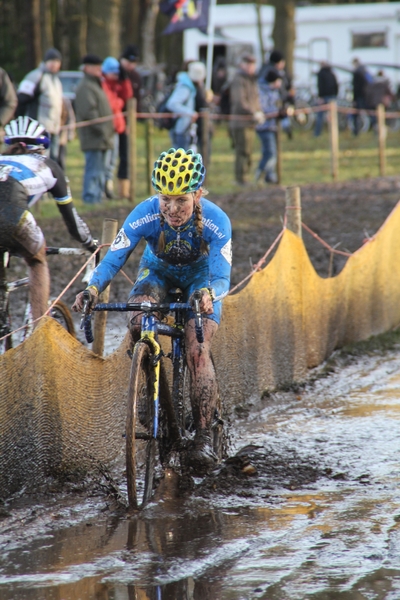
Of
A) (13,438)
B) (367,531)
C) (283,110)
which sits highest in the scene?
(283,110)

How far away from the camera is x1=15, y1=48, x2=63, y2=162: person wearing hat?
1518cm

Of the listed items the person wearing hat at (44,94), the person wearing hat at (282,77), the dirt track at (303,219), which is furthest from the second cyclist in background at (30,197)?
the person wearing hat at (282,77)

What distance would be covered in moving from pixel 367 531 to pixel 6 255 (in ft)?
10.9

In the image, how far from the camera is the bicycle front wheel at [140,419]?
17.2 feet

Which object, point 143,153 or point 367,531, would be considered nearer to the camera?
point 367,531

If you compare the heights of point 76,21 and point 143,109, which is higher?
point 76,21

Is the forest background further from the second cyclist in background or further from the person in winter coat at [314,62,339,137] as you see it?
the second cyclist in background

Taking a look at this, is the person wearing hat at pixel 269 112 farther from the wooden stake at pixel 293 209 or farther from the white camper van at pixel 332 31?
the white camper van at pixel 332 31

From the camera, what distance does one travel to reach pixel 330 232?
15688 millimetres

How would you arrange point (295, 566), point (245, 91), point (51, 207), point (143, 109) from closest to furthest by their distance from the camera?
point (295, 566) → point (51, 207) → point (245, 91) → point (143, 109)

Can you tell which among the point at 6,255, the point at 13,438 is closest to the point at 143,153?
the point at 6,255

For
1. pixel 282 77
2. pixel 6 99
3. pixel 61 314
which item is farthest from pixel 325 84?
pixel 61 314

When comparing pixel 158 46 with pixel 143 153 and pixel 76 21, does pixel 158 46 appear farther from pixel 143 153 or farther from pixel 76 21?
pixel 143 153

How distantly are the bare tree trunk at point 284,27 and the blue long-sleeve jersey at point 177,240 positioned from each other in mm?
29131
